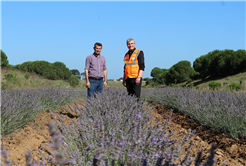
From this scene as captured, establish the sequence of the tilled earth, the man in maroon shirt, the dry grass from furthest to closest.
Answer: the dry grass < the man in maroon shirt < the tilled earth

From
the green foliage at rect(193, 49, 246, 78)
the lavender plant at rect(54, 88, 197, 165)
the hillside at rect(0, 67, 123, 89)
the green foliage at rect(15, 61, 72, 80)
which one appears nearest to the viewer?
the lavender plant at rect(54, 88, 197, 165)

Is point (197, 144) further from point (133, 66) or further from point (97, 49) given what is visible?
point (97, 49)

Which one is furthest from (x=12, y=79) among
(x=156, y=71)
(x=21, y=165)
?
(x=156, y=71)

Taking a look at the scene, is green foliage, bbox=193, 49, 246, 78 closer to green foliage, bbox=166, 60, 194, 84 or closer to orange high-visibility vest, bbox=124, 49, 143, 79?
green foliage, bbox=166, 60, 194, 84

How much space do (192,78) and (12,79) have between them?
29592 mm

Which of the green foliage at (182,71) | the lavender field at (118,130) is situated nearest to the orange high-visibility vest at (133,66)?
the lavender field at (118,130)

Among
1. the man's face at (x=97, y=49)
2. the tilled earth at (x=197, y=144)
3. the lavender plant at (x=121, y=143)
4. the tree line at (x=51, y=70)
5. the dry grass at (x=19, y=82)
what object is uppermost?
the tree line at (x=51, y=70)

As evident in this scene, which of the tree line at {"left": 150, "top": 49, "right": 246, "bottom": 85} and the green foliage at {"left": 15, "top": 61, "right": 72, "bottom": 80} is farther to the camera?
the green foliage at {"left": 15, "top": 61, "right": 72, "bottom": 80}

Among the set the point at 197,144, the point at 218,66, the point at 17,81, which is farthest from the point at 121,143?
the point at 218,66

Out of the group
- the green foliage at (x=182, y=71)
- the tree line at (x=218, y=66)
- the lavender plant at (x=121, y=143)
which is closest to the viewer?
the lavender plant at (x=121, y=143)

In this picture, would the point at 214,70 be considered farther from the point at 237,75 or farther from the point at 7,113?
the point at 7,113

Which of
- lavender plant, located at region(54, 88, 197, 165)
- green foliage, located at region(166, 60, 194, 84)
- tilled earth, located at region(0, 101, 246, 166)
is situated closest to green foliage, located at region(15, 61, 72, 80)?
green foliage, located at region(166, 60, 194, 84)

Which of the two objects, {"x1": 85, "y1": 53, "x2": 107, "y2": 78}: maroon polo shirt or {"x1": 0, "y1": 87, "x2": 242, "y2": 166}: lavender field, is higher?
{"x1": 85, "y1": 53, "x2": 107, "y2": 78}: maroon polo shirt

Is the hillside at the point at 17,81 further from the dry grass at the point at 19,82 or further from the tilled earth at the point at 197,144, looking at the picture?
the tilled earth at the point at 197,144
